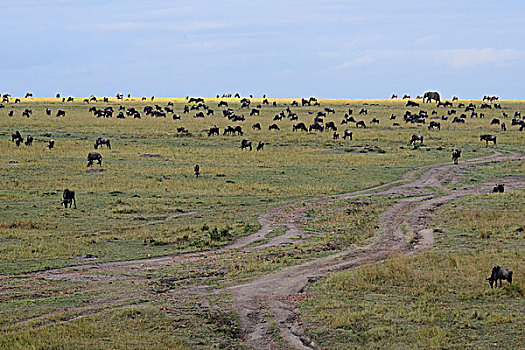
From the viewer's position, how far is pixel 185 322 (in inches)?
569

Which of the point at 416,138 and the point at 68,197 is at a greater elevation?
the point at 416,138

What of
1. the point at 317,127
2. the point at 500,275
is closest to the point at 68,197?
the point at 500,275

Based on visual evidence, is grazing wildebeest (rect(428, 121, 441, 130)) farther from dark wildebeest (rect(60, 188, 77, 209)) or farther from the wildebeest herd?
dark wildebeest (rect(60, 188, 77, 209))

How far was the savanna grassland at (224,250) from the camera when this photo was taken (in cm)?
1386

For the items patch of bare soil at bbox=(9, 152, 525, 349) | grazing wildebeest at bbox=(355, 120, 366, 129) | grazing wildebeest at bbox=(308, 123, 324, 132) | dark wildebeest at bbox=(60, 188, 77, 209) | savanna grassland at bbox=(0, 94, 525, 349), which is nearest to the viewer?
savanna grassland at bbox=(0, 94, 525, 349)

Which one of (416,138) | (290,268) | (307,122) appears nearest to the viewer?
(290,268)

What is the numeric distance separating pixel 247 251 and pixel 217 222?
5704 mm

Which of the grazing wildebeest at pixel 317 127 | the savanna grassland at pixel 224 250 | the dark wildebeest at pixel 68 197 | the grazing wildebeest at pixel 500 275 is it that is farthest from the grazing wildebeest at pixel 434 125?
the grazing wildebeest at pixel 500 275

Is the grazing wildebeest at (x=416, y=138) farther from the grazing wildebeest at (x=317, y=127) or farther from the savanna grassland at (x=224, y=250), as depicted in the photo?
the grazing wildebeest at (x=317, y=127)

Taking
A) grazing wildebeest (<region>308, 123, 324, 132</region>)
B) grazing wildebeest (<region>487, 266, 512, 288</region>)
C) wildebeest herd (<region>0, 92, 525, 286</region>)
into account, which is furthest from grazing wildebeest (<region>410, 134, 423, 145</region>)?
grazing wildebeest (<region>487, 266, 512, 288</region>)

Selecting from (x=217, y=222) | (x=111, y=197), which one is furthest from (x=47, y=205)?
(x=217, y=222)

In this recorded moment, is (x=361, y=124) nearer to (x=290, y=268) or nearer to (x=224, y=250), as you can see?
(x=224, y=250)

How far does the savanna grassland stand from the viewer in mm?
13859

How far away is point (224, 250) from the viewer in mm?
22344
